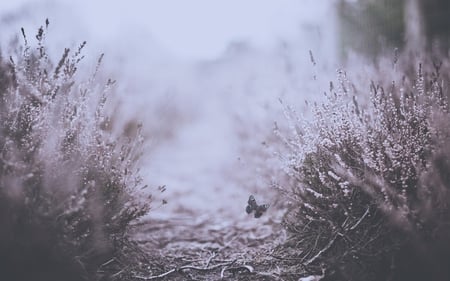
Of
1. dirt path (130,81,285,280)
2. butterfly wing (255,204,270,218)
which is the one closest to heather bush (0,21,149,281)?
dirt path (130,81,285,280)

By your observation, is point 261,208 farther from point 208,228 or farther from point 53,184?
point 53,184

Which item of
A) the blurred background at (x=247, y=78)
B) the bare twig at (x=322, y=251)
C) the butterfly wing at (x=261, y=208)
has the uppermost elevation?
the blurred background at (x=247, y=78)

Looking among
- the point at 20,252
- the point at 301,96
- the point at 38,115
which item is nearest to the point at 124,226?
the point at 20,252

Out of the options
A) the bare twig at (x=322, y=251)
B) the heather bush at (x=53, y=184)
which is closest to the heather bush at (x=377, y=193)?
the bare twig at (x=322, y=251)

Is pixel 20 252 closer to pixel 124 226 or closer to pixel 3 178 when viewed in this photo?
pixel 3 178

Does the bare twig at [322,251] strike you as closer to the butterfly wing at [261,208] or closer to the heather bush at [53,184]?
the butterfly wing at [261,208]

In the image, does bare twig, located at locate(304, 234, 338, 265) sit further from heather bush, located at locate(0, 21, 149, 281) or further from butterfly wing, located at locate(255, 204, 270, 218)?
heather bush, located at locate(0, 21, 149, 281)

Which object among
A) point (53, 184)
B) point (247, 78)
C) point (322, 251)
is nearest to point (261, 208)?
point (322, 251)
